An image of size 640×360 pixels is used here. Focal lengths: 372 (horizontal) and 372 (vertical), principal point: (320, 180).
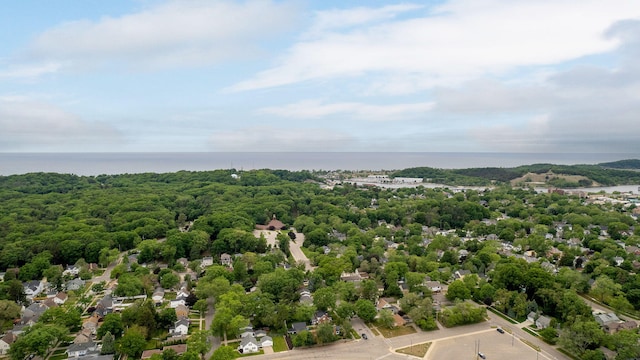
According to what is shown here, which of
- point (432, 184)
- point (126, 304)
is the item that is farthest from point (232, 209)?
point (432, 184)

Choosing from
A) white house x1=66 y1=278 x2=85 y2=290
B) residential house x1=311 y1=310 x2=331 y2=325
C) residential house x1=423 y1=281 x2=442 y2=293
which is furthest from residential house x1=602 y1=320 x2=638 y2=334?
white house x1=66 y1=278 x2=85 y2=290

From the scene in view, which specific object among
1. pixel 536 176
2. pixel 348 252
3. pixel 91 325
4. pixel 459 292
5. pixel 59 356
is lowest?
pixel 59 356

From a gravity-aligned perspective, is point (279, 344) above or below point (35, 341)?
below

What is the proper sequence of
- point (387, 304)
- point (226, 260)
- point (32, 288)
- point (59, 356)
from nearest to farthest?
point (59, 356) → point (387, 304) → point (32, 288) → point (226, 260)

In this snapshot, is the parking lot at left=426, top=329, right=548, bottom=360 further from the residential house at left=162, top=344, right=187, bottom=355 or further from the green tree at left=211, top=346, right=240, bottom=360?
the residential house at left=162, top=344, right=187, bottom=355

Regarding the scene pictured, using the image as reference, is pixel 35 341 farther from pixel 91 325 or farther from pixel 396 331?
pixel 396 331

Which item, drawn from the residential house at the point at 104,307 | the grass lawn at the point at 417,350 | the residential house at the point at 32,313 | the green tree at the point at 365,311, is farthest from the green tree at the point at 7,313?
the grass lawn at the point at 417,350

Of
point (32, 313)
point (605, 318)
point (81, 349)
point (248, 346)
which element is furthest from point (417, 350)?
point (32, 313)

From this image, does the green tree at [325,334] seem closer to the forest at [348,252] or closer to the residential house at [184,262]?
the forest at [348,252]
